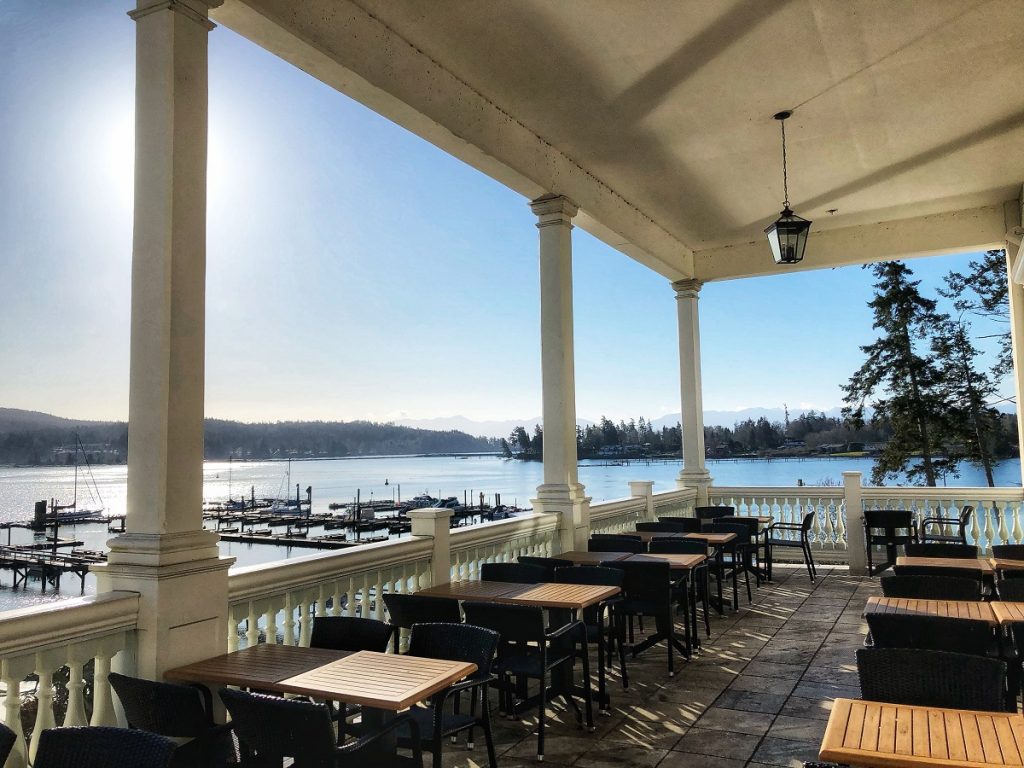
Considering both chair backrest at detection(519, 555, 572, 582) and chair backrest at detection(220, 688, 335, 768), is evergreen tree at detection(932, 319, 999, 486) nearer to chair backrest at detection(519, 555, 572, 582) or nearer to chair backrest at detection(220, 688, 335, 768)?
chair backrest at detection(519, 555, 572, 582)

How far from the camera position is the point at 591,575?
4.70 m

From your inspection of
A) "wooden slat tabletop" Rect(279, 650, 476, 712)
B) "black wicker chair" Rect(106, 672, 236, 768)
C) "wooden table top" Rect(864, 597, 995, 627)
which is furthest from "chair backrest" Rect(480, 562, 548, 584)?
Result: "black wicker chair" Rect(106, 672, 236, 768)

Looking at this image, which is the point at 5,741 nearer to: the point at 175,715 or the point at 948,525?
the point at 175,715

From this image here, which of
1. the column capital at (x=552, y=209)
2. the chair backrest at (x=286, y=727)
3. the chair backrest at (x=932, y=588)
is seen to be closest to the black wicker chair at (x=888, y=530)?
the chair backrest at (x=932, y=588)

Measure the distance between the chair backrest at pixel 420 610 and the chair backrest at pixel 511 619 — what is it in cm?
8

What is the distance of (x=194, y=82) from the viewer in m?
3.39

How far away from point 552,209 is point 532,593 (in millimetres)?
3855

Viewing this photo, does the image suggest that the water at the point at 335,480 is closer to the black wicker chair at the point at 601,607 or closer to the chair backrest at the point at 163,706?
the chair backrest at the point at 163,706

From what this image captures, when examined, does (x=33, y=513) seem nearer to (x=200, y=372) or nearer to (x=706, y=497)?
(x=706, y=497)

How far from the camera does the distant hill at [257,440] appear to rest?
33.1 feet

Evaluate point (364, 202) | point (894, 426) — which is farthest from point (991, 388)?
point (364, 202)

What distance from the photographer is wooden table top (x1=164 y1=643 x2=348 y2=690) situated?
8.98ft

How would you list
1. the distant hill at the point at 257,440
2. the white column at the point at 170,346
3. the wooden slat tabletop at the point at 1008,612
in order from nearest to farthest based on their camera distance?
the white column at the point at 170,346, the wooden slat tabletop at the point at 1008,612, the distant hill at the point at 257,440

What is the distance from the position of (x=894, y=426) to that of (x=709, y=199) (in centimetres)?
1953
